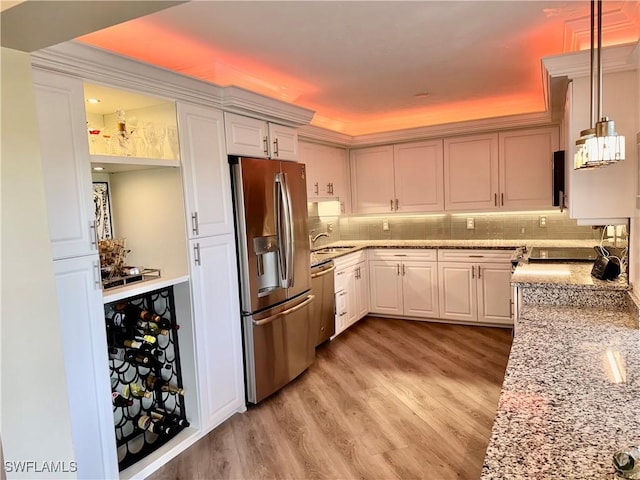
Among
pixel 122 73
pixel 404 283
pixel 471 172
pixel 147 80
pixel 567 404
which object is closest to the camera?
pixel 567 404

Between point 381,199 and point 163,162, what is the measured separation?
3349mm

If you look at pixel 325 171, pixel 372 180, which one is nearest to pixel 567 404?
pixel 325 171

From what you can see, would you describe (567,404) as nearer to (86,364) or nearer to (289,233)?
(86,364)

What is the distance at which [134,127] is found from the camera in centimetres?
242

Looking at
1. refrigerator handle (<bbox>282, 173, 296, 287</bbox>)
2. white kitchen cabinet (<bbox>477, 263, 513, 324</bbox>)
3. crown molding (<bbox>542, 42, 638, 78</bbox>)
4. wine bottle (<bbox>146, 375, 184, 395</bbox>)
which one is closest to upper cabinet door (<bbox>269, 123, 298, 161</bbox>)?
refrigerator handle (<bbox>282, 173, 296, 287</bbox>)

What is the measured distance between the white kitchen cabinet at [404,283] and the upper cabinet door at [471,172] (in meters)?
0.74

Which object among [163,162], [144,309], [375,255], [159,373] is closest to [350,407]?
[159,373]

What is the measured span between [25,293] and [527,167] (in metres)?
4.58

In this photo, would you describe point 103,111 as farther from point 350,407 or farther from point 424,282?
point 424,282

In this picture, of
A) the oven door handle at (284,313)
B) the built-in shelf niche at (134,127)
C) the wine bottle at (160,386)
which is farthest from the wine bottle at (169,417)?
the built-in shelf niche at (134,127)

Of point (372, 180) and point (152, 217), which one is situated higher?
point (372, 180)

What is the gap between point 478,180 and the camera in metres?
4.80

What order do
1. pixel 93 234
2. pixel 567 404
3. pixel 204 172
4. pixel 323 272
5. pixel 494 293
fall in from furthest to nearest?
pixel 494 293 → pixel 323 272 → pixel 204 172 → pixel 93 234 → pixel 567 404

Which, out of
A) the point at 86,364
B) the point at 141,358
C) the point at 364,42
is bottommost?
the point at 141,358
